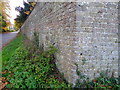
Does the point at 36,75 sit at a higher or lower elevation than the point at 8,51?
lower

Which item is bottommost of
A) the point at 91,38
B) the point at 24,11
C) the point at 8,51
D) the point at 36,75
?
the point at 36,75

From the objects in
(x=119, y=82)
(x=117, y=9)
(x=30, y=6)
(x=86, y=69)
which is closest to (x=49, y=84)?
(x=86, y=69)

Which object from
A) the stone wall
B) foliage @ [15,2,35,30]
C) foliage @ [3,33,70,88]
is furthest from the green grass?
foliage @ [15,2,35,30]

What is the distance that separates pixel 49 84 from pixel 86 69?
1199 millimetres

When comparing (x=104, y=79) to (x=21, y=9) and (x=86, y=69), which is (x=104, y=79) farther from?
(x=21, y=9)

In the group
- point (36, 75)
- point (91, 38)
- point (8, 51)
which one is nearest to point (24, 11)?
point (8, 51)

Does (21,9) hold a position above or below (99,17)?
above

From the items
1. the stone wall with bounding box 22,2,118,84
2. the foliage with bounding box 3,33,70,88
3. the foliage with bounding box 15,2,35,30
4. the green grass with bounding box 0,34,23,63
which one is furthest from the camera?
the foliage with bounding box 15,2,35,30

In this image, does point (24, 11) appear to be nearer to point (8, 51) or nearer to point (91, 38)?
point (8, 51)

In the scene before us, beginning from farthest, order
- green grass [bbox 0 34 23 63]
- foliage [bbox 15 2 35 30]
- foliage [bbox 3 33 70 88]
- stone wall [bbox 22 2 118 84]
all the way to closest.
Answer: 1. foliage [bbox 15 2 35 30]
2. green grass [bbox 0 34 23 63]
3. foliage [bbox 3 33 70 88]
4. stone wall [bbox 22 2 118 84]

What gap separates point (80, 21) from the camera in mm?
2570

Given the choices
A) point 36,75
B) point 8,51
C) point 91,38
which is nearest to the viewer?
point 91,38

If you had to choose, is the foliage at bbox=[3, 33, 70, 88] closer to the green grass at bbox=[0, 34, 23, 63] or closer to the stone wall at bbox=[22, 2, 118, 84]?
the stone wall at bbox=[22, 2, 118, 84]

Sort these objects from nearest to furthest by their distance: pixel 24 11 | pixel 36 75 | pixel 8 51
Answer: pixel 36 75, pixel 8 51, pixel 24 11
